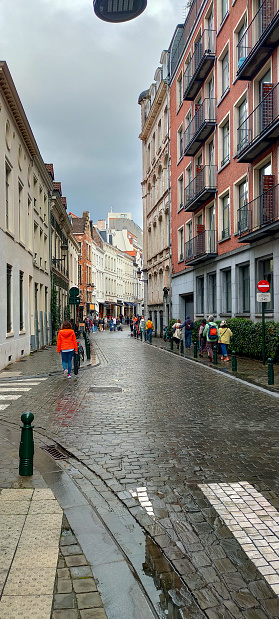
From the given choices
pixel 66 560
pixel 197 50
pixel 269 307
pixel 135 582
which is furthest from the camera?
pixel 197 50

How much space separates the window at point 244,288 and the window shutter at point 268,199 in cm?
353

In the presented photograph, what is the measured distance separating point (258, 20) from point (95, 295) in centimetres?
5772

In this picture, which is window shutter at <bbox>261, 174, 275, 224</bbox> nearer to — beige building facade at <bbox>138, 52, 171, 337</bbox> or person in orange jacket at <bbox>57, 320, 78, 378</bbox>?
person in orange jacket at <bbox>57, 320, 78, 378</bbox>

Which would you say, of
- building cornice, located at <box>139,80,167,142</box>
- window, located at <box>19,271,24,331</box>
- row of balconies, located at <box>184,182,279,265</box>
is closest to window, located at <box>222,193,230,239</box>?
row of balconies, located at <box>184,182,279,265</box>

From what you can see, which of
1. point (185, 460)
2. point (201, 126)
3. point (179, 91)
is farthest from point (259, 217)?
point (179, 91)

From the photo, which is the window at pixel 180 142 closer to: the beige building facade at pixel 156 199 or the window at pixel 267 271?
the beige building facade at pixel 156 199

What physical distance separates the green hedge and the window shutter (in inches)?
142

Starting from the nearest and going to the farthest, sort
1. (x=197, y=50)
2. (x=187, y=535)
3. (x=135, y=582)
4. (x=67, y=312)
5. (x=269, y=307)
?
(x=135, y=582), (x=187, y=535), (x=269, y=307), (x=197, y=50), (x=67, y=312)

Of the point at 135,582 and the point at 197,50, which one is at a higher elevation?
the point at 197,50

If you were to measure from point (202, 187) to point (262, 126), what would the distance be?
8.22 m

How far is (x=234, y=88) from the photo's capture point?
21047 mm

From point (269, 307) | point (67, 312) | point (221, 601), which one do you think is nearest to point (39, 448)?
point (221, 601)

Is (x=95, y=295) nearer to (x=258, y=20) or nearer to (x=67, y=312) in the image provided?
(x=67, y=312)

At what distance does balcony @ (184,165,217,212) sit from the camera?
24062mm
